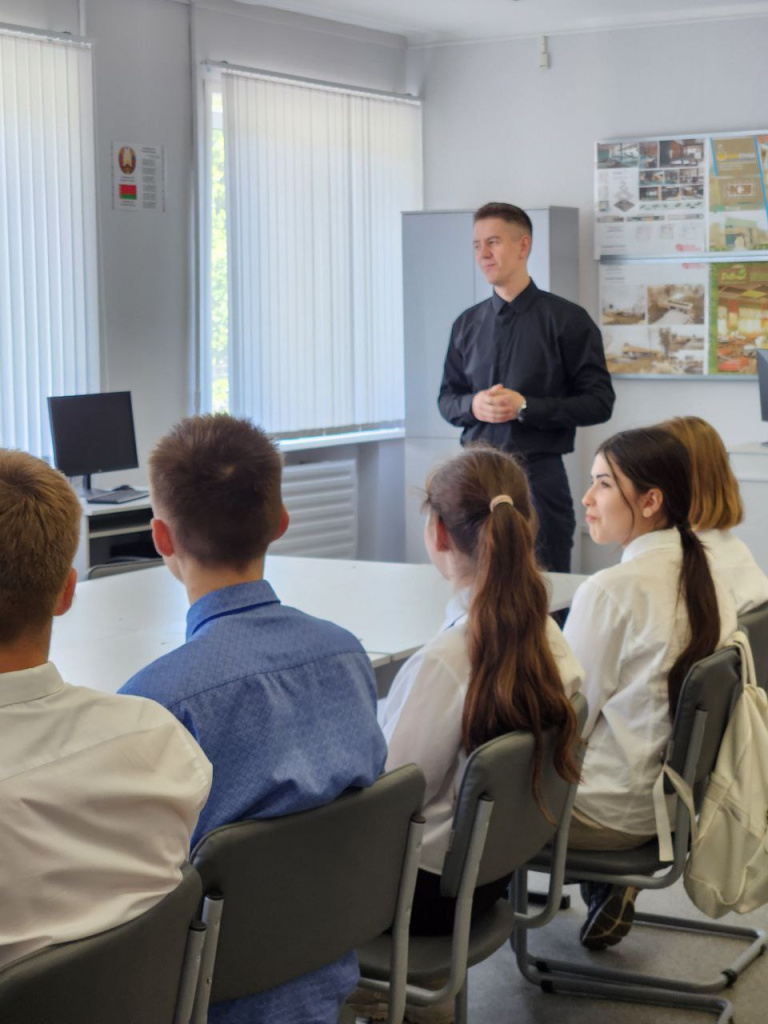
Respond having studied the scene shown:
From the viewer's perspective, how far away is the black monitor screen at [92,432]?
518 cm

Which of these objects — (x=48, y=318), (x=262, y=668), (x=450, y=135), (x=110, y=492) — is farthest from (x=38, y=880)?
(x=450, y=135)

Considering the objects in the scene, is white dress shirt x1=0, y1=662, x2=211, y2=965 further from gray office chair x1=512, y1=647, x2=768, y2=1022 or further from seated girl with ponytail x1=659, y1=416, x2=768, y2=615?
seated girl with ponytail x1=659, y1=416, x2=768, y2=615

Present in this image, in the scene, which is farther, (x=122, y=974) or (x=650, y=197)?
(x=650, y=197)

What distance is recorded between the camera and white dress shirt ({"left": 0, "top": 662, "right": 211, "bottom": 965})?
1.16 meters

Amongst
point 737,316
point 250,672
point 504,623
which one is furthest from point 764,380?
point 250,672

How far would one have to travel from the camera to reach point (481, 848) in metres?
1.86

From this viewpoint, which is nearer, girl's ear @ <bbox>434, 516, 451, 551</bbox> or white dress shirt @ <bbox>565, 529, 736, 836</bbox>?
girl's ear @ <bbox>434, 516, 451, 551</bbox>

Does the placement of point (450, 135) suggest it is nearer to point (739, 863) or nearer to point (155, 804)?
point (739, 863)

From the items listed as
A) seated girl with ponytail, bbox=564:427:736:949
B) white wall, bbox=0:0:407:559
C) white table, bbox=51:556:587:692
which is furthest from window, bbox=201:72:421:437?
seated girl with ponytail, bbox=564:427:736:949

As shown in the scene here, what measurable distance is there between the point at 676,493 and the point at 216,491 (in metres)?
1.16

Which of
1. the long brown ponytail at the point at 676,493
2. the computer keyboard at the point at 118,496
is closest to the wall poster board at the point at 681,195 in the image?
the computer keyboard at the point at 118,496

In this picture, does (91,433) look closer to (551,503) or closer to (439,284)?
(551,503)

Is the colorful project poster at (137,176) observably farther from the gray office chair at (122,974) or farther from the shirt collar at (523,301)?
the gray office chair at (122,974)

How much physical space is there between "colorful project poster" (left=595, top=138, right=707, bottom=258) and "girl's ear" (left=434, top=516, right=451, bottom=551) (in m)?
4.82
